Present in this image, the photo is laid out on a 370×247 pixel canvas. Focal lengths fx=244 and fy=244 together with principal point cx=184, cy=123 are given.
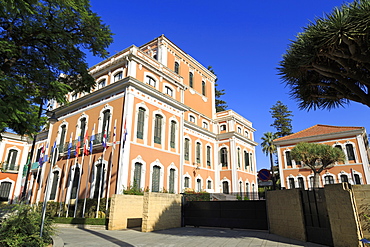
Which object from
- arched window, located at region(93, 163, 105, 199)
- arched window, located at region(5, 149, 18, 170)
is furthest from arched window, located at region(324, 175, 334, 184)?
arched window, located at region(5, 149, 18, 170)

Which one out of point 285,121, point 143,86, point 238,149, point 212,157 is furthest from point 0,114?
point 285,121

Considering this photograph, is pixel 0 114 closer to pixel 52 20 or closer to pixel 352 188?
pixel 52 20

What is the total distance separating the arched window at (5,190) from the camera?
2912cm

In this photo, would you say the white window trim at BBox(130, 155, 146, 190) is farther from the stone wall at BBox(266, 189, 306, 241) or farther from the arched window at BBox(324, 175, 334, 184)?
the arched window at BBox(324, 175, 334, 184)

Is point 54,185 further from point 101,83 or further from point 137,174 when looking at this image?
point 101,83

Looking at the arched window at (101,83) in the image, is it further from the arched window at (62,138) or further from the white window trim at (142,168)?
the white window trim at (142,168)

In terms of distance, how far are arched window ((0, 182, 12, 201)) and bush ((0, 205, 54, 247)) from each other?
26983 mm

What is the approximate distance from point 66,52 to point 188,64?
2221 centimetres

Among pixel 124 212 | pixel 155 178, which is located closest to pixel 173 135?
pixel 155 178

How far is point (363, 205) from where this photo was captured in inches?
288

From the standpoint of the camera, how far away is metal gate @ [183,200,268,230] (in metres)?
12.6

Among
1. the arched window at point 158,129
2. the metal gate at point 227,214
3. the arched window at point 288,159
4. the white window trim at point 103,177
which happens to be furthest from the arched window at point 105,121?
the arched window at point 288,159

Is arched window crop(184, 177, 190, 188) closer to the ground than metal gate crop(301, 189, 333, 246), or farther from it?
farther from it

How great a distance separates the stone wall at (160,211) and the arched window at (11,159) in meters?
26.7
